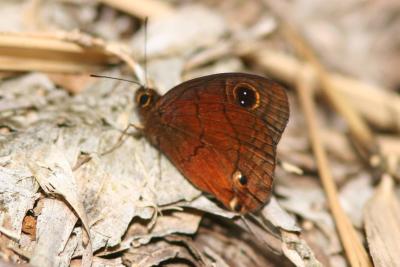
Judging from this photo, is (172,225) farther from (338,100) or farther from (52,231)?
(338,100)

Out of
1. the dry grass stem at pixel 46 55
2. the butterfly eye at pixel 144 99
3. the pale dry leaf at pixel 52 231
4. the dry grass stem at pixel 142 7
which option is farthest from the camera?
the dry grass stem at pixel 142 7

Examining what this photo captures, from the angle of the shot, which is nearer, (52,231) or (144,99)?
(52,231)

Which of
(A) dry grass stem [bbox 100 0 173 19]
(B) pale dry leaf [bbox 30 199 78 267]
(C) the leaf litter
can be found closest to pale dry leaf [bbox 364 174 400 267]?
(C) the leaf litter

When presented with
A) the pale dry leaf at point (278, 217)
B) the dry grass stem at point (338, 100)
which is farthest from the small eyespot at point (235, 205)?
the dry grass stem at point (338, 100)

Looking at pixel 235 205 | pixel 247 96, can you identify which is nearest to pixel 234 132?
pixel 247 96

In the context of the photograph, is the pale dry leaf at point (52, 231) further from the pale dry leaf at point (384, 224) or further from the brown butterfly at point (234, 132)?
the pale dry leaf at point (384, 224)

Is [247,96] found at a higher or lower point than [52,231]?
higher

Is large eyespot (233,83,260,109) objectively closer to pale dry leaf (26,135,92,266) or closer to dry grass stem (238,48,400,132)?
pale dry leaf (26,135,92,266)

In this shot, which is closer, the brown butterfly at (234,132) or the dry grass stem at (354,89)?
the brown butterfly at (234,132)

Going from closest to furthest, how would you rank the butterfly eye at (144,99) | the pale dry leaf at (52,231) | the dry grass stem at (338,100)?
the pale dry leaf at (52,231) → the butterfly eye at (144,99) → the dry grass stem at (338,100)
